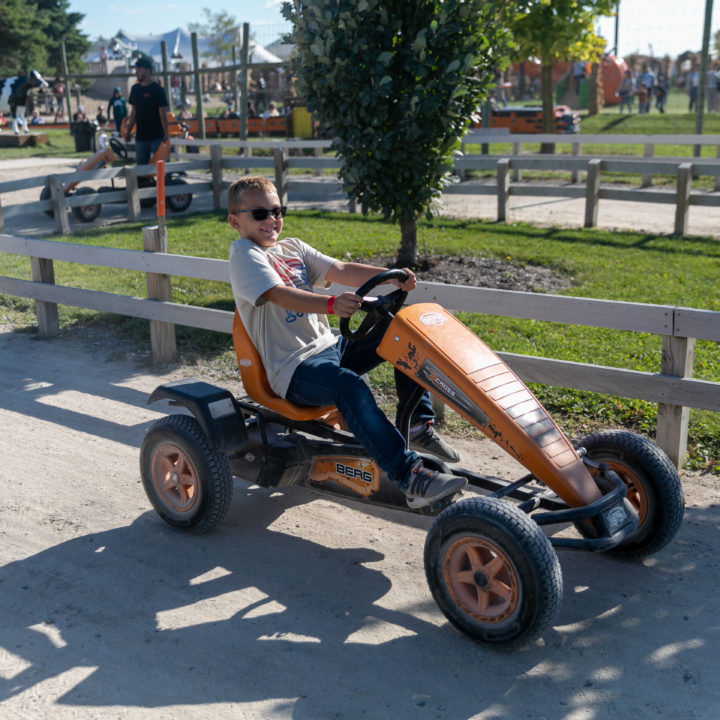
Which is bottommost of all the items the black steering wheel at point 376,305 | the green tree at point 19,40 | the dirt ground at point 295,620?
the dirt ground at point 295,620

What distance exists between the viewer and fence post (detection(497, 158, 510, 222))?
40.0 ft

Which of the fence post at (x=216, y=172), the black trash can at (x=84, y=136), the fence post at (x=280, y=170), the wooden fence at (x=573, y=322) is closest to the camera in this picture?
the wooden fence at (x=573, y=322)

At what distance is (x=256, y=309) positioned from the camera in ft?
13.5

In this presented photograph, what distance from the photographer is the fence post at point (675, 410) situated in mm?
4664

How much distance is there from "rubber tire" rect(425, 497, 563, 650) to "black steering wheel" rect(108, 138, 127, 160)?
43.6ft

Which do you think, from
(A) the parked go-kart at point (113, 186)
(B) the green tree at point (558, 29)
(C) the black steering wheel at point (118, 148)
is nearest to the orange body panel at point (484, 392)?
(A) the parked go-kart at point (113, 186)

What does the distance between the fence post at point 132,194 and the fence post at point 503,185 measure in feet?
17.5

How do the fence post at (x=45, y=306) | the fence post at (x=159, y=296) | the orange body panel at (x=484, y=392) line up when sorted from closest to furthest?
the orange body panel at (x=484, y=392), the fence post at (x=159, y=296), the fence post at (x=45, y=306)

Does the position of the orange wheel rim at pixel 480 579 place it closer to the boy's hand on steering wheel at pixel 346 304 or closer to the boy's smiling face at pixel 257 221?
the boy's hand on steering wheel at pixel 346 304

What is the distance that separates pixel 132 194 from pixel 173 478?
9693mm

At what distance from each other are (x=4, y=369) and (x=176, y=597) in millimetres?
3813

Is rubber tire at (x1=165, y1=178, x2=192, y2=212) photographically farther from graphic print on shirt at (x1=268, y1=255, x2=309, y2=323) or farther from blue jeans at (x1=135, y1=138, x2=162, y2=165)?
graphic print on shirt at (x1=268, y1=255, x2=309, y2=323)


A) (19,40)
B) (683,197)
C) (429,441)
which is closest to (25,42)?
(19,40)

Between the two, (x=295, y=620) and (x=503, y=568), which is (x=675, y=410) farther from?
(x=295, y=620)
